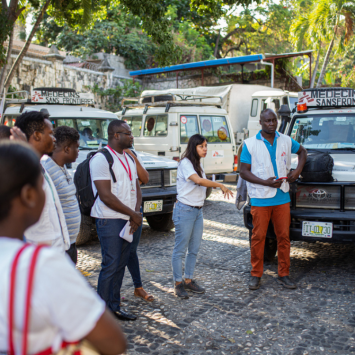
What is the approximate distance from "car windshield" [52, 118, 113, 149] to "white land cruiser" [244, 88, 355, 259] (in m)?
3.27

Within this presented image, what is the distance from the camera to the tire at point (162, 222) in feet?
23.2

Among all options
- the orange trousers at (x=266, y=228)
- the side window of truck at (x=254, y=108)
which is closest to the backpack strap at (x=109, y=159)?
the orange trousers at (x=266, y=228)

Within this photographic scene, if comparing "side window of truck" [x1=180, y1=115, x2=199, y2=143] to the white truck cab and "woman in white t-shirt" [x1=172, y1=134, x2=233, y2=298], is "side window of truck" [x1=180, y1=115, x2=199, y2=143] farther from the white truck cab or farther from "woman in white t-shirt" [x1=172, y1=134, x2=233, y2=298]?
"woman in white t-shirt" [x1=172, y1=134, x2=233, y2=298]

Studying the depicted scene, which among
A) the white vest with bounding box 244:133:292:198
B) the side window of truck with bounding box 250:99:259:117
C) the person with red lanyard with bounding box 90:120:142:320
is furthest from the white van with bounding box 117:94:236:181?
the person with red lanyard with bounding box 90:120:142:320

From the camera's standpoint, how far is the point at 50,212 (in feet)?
7.73

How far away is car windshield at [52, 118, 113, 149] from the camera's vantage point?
23.2 feet

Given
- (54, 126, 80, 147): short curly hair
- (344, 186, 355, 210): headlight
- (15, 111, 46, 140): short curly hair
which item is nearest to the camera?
(15, 111, 46, 140): short curly hair

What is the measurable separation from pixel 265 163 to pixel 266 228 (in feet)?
2.40

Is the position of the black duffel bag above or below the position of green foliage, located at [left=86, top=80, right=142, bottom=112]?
below

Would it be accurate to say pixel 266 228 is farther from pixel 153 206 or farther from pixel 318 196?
pixel 153 206

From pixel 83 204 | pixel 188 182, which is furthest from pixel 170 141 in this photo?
pixel 83 204

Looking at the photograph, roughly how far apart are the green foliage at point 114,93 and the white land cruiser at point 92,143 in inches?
406

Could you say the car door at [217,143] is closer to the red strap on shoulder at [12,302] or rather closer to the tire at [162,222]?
the tire at [162,222]

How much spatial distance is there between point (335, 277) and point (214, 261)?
156cm
